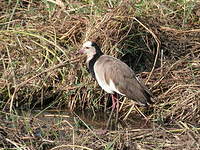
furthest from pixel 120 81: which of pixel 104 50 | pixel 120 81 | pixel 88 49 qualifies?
pixel 104 50

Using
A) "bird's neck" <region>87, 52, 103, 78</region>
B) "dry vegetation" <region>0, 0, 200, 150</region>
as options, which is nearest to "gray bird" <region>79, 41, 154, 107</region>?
"bird's neck" <region>87, 52, 103, 78</region>

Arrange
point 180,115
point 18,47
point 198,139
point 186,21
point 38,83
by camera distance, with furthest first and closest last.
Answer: point 186,21 < point 18,47 < point 38,83 < point 180,115 < point 198,139

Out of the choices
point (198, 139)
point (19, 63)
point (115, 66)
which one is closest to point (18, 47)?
point (19, 63)

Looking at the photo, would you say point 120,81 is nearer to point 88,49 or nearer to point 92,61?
point 92,61

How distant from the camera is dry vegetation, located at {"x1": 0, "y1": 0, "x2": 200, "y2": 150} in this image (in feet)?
20.6

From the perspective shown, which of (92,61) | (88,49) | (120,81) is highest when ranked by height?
(88,49)

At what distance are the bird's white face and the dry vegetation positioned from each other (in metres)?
0.18

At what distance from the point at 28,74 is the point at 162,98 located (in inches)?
59.2

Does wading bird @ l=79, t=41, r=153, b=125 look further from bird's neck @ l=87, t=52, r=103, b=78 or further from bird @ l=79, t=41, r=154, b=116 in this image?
bird's neck @ l=87, t=52, r=103, b=78

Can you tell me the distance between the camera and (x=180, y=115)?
616 cm

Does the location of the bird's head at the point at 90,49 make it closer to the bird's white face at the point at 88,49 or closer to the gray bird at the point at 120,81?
the bird's white face at the point at 88,49

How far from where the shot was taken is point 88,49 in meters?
6.48

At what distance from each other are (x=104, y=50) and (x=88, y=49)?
440 millimetres

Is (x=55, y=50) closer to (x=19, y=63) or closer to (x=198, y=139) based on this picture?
(x=19, y=63)
